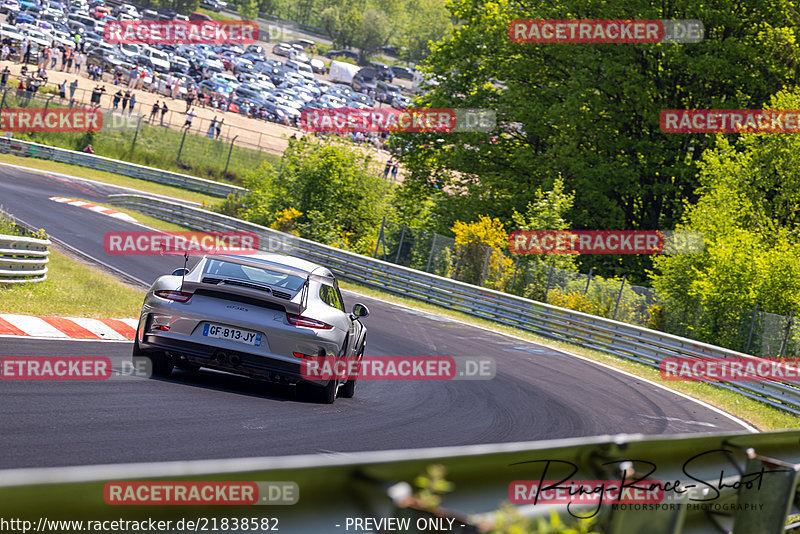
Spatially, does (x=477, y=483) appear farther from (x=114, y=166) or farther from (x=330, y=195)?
(x=114, y=166)

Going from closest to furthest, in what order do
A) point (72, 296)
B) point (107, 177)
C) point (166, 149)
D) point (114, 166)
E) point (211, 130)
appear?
point (72, 296) < point (107, 177) < point (114, 166) < point (166, 149) < point (211, 130)

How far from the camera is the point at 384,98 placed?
99750 mm

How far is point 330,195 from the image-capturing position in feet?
112

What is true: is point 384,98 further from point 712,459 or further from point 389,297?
point 712,459

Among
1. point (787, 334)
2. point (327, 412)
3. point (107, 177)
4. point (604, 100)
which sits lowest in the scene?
point (107, 177)

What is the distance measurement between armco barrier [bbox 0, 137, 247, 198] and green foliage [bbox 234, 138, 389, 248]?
41.0 feet

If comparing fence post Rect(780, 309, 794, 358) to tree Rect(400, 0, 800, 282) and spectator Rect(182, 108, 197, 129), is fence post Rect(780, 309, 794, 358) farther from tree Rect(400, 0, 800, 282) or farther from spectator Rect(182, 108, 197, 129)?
spectator Rect(182, 108, 197, 129)

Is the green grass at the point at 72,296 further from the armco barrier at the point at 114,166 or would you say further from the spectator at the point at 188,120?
the spectator at the point at 188,120

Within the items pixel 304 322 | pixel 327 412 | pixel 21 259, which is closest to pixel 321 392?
pixel 327 412

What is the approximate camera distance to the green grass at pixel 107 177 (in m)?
45.7

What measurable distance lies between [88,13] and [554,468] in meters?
93.5

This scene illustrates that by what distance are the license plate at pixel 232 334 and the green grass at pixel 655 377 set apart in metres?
9.83

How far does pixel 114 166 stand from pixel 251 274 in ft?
140

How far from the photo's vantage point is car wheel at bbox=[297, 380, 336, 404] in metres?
9.82
